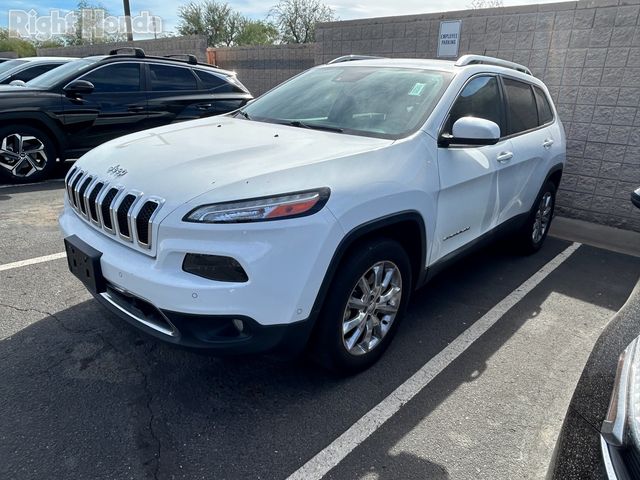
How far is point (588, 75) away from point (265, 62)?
7.82 metres

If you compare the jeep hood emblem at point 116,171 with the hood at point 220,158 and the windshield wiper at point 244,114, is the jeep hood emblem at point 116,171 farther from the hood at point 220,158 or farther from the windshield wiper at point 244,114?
the windshield wiper at point 244,114

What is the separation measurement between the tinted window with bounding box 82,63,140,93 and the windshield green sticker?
5526 millimetres

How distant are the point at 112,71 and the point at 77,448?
643 centimetres

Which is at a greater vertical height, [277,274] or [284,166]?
[284,166]

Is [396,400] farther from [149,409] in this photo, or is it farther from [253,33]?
[253,33]

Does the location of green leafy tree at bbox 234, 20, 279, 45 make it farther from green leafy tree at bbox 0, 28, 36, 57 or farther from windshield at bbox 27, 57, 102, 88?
windshield at bbox 27, 57, 102, 88

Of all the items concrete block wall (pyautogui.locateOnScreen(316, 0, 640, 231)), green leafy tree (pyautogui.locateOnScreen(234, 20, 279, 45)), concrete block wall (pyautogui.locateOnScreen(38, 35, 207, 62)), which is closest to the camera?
concrete block wall (pyautogui.locateOnScreen(316, 0, 640, 231))

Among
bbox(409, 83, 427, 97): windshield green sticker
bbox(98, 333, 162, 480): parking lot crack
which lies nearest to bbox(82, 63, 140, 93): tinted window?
bbox(98, 333, 162, 480): parking lot crack

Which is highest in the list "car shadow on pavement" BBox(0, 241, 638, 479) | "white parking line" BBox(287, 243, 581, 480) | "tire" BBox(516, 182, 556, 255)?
"tire" BBox(516, 182, 556, 255)

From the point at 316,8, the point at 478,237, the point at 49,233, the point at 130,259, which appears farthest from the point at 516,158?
the point at 316,8

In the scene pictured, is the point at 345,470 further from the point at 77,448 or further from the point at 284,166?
the point at 284,166

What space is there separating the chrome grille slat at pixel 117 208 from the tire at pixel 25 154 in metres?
4.64

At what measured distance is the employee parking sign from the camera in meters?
6.79

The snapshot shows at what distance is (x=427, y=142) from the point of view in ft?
9.42
